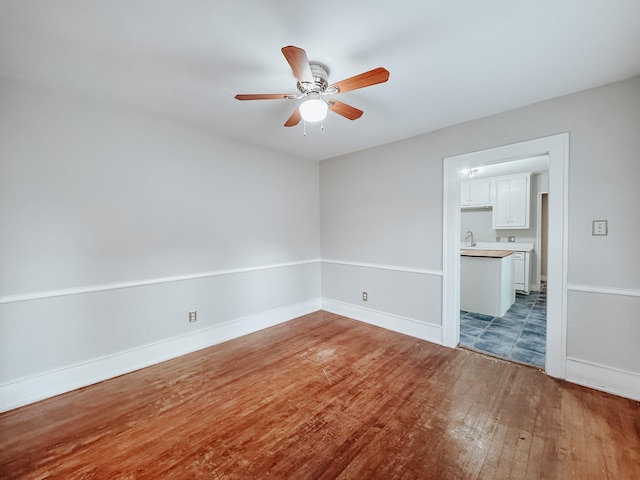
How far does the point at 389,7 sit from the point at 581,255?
7.94ft

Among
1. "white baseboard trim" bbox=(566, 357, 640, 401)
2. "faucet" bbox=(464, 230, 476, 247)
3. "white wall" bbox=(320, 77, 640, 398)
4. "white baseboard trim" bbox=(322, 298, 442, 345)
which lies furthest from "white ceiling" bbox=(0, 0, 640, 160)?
"faucet" bbox=(464, 230, 476, 247)

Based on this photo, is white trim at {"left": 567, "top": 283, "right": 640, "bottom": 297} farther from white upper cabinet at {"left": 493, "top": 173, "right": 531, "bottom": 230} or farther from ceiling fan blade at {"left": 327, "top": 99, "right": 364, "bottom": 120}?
white upper cabinet at {"left": 493, "top": 173, "right": 531, "bottom": 230}

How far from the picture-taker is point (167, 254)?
279 centimetres

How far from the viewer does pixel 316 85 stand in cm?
187

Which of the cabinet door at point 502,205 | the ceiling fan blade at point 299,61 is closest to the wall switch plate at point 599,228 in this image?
the ceiling fan blade at point 299,61

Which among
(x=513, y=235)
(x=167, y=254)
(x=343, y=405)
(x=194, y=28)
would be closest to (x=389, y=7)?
(x=194, y=28)

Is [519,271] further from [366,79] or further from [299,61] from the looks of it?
[299,61]

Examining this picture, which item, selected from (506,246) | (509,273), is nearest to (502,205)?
(506,246)

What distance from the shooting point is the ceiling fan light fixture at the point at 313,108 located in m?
1.79

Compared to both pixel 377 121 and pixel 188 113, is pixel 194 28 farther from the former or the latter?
pixel 377 121

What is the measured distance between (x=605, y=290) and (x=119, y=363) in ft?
13.9

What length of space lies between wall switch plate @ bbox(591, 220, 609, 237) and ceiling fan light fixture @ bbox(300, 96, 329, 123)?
235cm

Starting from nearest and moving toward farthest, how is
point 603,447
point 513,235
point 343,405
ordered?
1. point 603,447
2. point 343,405
3. point 513,235

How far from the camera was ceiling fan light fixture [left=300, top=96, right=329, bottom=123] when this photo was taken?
1.79 m
